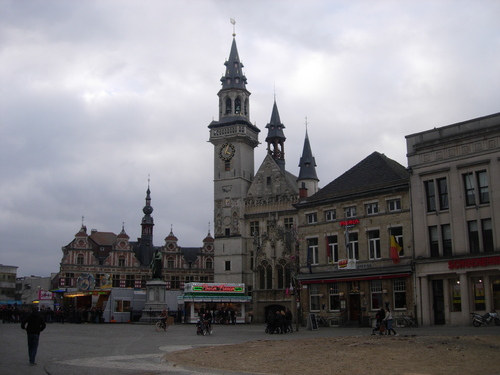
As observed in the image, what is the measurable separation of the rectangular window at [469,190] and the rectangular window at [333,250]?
1145cm

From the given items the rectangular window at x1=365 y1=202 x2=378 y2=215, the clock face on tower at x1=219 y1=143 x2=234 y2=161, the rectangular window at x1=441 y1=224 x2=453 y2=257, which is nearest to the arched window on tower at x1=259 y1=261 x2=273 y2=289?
the clock face on tower at x1=219 y1=143 x2=234 y2=161

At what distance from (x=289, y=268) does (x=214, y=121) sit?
2303 cm

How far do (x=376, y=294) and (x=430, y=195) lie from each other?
8.24m

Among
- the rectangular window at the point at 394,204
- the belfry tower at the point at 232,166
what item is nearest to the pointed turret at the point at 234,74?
the belfry tower at the point at 232,166

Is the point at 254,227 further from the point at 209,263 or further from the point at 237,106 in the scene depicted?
the point at 209,263

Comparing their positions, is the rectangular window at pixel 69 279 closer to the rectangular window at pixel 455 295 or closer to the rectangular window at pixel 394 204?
the rectangular window at pixel 394 204

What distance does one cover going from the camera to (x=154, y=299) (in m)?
53.9

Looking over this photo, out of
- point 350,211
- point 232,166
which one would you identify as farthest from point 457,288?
point 232,166

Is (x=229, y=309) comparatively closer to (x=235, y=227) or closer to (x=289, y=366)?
(x=235, y=227)

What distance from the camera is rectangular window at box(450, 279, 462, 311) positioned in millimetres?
35678

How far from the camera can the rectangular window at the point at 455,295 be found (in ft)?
117

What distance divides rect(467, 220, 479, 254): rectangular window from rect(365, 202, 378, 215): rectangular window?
25.9 feet

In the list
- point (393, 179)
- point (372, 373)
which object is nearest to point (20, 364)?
point (372, 373)

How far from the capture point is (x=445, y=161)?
36.9m
